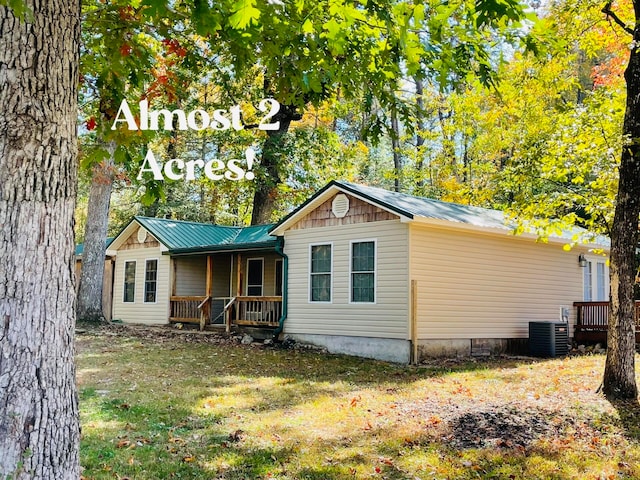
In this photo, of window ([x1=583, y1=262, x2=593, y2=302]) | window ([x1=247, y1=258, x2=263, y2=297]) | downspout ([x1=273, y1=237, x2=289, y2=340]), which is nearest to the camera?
downspout ([x1=273, y1=237, x2=289, y2=340])

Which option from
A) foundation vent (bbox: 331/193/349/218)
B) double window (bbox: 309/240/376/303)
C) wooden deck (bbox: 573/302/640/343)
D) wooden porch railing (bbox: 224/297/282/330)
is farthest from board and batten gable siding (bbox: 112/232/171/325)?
wooden deck (bbox: 573/302/640/343)

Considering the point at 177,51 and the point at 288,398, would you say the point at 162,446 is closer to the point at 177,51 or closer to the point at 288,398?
the point at 288,398

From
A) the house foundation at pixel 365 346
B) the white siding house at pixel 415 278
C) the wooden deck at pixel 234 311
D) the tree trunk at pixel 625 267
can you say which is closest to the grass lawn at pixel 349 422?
the tree trunk at pixel 625 267

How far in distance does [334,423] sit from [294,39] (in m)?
4.18

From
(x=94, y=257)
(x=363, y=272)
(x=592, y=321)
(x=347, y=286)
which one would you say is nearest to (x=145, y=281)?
(x=94, y=257)

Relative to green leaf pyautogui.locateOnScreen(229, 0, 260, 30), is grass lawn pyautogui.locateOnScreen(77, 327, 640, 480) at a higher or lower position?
lower

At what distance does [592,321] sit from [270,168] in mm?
12562

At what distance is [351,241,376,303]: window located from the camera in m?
12.9

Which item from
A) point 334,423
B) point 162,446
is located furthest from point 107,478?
point 334,423

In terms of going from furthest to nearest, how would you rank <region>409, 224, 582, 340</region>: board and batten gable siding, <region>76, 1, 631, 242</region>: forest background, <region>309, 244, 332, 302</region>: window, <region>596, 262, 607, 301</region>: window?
<region>596, 262, 607, 301</region>: window
<region>309, 244, 332, 302</region>: window
<region>409, 224, 582, 340</region>: board and batten gable siding
<region>76, 1, 631, 242</region>: forest background

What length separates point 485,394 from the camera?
8.48 metres

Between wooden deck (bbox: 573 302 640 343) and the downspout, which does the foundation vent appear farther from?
wooden deck (bbox: 573 302 640 343)

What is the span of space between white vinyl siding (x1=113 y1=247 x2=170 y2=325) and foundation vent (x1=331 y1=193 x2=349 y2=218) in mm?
7616

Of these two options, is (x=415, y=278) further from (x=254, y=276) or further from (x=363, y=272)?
(x=254, y=276)
